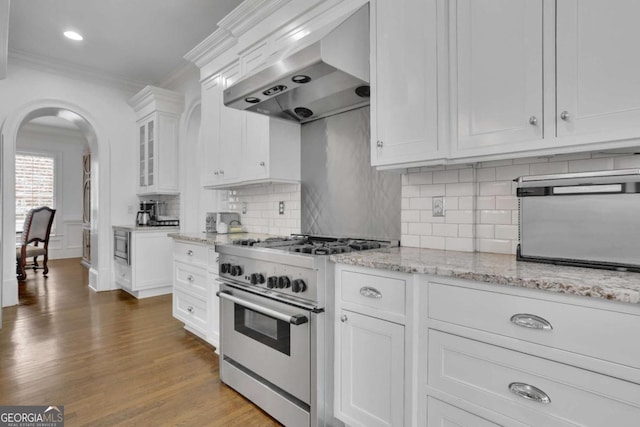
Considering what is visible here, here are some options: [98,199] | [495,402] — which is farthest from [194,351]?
[98,199]

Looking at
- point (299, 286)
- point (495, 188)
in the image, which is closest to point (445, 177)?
point (495, 188)

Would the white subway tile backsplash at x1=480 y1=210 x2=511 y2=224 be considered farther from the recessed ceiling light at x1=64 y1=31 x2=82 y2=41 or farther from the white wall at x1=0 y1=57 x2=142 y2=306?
the white wall at x1=0 y1=57 x2=142 y2=306

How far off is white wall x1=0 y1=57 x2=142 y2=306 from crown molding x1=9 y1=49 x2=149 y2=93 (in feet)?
0.05

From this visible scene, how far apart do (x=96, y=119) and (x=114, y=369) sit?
3.91 m

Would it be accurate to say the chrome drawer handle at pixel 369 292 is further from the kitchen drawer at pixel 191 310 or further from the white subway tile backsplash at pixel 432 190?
the kitchen drawer at pixel 191 310

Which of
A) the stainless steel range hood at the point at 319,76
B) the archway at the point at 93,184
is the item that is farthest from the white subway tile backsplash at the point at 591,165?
the archway at the point at 93,184

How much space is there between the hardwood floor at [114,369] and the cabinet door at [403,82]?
1.66 meters

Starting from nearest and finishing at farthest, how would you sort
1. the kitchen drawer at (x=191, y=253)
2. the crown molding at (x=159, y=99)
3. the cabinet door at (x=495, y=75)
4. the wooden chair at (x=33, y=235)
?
the cabinet door at (x=495, y=75), the kitchen drawer at (x=191, y=253), the crown molding at (x=159, y=99), the wooden chair at (x=33, y=235)

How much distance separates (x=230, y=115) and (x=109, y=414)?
233cm

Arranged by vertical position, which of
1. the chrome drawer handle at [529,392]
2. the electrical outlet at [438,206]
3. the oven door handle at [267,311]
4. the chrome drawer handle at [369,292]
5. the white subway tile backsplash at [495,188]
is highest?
the white subway tile backsplash at [495,188]

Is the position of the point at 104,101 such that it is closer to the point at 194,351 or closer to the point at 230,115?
the point at 230,115

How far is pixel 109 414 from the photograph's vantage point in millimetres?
1932

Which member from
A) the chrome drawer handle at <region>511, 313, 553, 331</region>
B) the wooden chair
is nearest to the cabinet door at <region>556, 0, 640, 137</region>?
the chrome drawer handle at <region>511, 313, 553, 331</region>

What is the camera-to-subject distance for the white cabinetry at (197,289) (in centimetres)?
271
